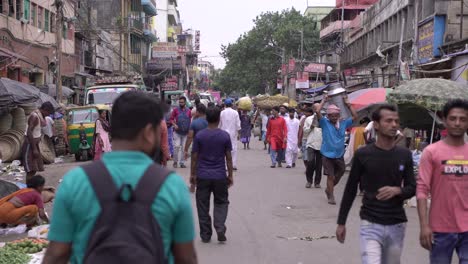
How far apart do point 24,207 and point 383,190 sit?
571 cm

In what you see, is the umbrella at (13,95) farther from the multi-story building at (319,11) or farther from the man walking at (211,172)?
the multi-story building at (319,11)

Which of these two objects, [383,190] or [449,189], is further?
[383,190]

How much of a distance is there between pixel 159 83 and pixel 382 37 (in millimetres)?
26015

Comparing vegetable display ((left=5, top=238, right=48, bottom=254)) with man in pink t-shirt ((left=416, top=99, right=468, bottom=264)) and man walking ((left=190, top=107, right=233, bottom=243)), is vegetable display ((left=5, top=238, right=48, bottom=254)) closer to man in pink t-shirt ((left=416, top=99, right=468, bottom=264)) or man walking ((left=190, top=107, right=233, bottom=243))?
man walking ((left=190, top=107, right=233, bottom=243))

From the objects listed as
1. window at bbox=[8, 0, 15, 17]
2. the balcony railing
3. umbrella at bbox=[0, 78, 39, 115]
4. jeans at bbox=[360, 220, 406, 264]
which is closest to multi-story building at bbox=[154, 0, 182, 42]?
the balcony railing

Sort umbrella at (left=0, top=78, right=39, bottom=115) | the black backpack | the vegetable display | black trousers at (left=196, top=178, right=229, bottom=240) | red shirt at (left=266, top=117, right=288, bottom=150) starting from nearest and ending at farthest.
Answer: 1. the black backpack
2. the vegetable display
3. black trousers at (left=196, top=178, right=229, bottom=240)
4. umbrella at (left=0, top=78, right=39, bottom=115)
5. red shirt at (left=266, top=117, right=288, bottom=150)

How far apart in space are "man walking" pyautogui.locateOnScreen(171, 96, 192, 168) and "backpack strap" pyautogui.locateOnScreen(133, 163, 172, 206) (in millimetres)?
14563

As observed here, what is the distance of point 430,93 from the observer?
10.9m

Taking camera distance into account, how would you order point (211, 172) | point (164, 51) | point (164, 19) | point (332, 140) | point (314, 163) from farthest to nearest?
point (164, 19)
point (164, 51)
point (314, 163)
point (332, 140)
point (211, 172)

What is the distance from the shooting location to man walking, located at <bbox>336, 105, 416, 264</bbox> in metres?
4.78

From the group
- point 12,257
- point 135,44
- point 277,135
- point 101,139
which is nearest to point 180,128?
point 277,135

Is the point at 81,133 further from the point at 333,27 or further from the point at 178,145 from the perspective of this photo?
the point at 333,27

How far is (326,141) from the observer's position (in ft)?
37.4

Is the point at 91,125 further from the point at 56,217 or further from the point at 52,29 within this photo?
the point at 56,217
